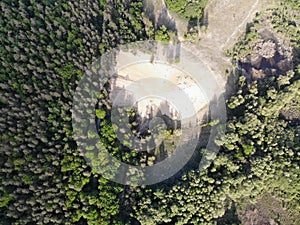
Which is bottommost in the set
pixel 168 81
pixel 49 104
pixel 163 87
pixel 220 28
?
pixel 49 104

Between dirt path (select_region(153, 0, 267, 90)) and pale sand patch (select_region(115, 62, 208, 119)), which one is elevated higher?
dirt path (select_region(153, 0, 267, 90))

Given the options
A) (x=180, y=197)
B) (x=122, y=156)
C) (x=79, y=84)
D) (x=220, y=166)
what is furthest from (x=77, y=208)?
(x=220, y=166)

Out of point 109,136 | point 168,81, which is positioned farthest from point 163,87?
point 109,136

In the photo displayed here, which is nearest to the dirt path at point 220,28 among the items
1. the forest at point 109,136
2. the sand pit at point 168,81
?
the sand pit at point 168,81

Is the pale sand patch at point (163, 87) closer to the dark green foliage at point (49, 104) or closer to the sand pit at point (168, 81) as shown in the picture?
the sand pit at point (168, 81)

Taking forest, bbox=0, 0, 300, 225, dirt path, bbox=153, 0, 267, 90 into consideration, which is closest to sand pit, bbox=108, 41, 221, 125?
dirt path, bbox=153, 0, 267, 90

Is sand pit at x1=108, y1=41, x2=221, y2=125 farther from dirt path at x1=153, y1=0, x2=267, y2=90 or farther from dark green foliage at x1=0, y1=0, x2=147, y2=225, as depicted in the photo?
dark green foliage at x1=0, y1=0, x2=147, y2=225

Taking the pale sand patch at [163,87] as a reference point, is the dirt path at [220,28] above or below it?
above

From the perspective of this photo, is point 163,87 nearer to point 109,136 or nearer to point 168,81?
point 168,81

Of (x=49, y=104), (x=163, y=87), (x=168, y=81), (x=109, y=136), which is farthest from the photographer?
(x=168, y=81)
